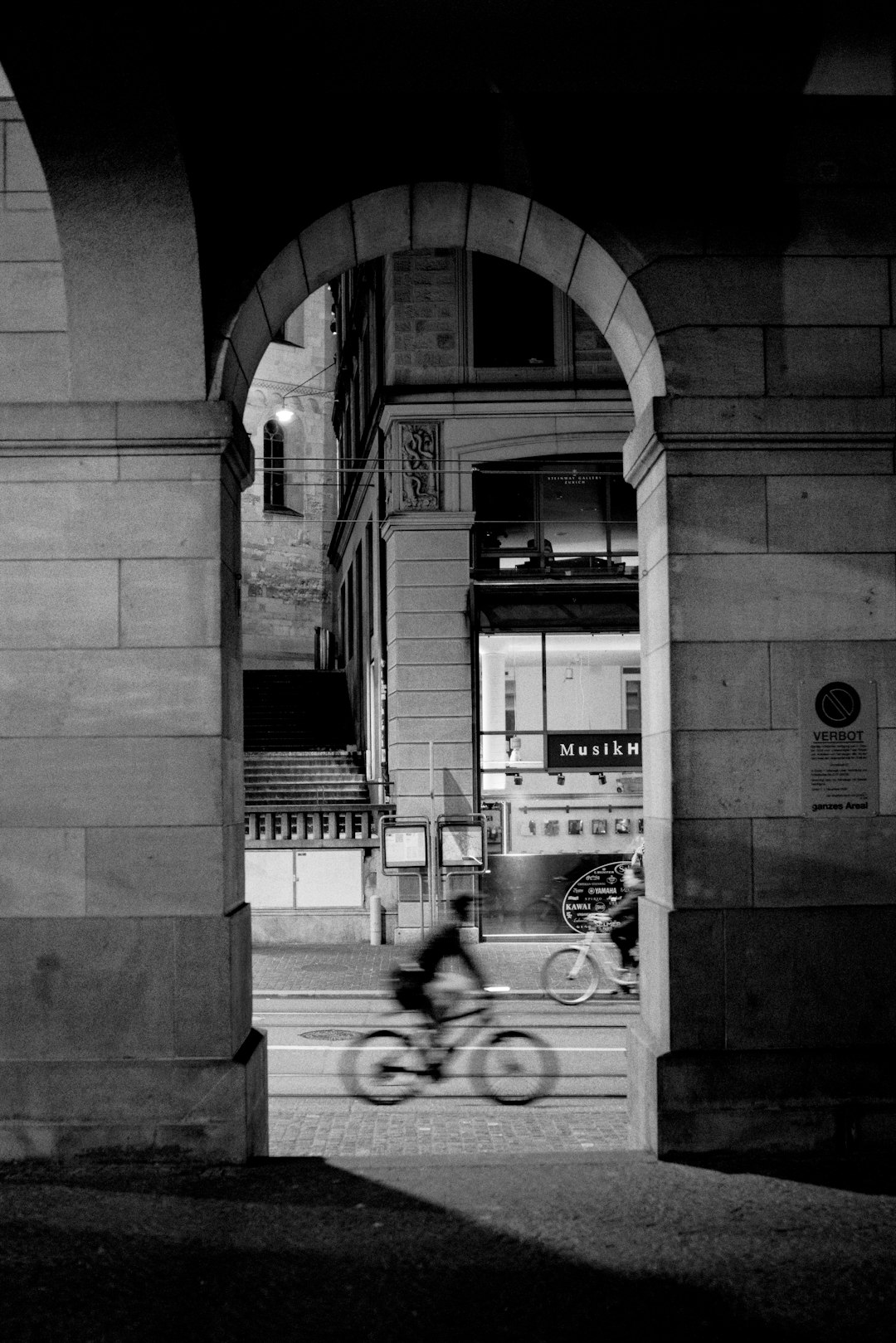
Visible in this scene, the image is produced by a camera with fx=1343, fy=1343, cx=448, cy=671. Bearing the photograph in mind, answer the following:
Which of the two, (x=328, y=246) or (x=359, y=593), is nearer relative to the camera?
(x=328, y=246)

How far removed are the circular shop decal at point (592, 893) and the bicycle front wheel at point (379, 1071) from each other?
8.79 metres

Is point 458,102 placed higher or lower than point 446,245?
higher

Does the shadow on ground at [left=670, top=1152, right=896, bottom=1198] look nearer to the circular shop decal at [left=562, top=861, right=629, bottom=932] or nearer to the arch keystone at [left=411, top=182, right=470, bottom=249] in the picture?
the arch keystone at [left=411, top=182, right=470, bottom=249]

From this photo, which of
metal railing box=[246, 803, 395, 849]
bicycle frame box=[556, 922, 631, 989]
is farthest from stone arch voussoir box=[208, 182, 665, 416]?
metal railing box=[246, 803, 395, 849]

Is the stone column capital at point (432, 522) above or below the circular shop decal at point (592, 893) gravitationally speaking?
above

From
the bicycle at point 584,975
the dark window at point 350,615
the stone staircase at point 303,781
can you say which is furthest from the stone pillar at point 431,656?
the dark window at point 350,615

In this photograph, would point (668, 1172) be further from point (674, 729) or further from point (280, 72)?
point (280, 72)

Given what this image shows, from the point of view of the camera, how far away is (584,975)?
49.2ft

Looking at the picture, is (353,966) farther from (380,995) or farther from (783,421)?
(783,421)

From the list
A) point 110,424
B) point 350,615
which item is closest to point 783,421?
point 110,424

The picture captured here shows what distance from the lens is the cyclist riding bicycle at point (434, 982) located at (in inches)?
421

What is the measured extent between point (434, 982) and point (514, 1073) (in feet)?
3.19

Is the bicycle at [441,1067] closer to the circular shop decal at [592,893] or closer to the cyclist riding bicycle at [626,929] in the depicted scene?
the cyclist riding bicycle at [626,929]

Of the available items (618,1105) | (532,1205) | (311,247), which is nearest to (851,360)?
(311,247)
